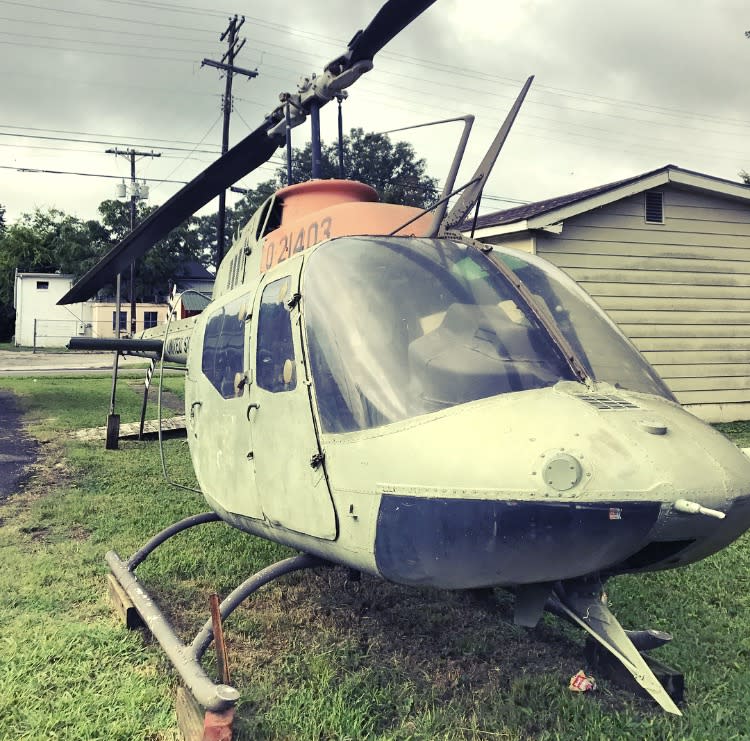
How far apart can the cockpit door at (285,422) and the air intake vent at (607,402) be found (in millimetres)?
999

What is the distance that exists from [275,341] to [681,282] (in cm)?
1037

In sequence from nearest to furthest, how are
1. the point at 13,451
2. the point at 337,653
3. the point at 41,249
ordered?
the point at 337,653, the point at 13,451, the point at 41,249

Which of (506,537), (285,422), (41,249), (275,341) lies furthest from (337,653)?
(41,249)

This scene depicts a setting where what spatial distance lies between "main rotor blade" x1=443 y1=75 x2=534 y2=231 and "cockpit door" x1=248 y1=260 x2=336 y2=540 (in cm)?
86

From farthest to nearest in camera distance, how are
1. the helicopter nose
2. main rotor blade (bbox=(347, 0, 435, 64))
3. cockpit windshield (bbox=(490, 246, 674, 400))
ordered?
main rotor blade (bbox=(347, 0, 435, 64)), cockpit windshield (bbox=(490, 246, 674, 400)), the helicopter nose

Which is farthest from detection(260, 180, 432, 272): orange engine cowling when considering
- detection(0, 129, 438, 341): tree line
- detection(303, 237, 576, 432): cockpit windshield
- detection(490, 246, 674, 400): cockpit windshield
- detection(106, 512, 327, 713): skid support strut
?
detection(0, 129, 438, 341): tree line

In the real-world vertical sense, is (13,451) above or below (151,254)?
below

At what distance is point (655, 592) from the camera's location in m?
4.54

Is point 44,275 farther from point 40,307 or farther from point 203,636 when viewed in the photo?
point 203,636

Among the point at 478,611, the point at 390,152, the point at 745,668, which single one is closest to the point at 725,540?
the point at 745,668

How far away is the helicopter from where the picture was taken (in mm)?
2137

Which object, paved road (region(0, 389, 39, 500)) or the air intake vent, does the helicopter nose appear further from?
paved road (region(0, 389, 39, 500))

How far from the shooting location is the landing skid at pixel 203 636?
2582 millimetres

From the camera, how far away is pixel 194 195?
4941mm
